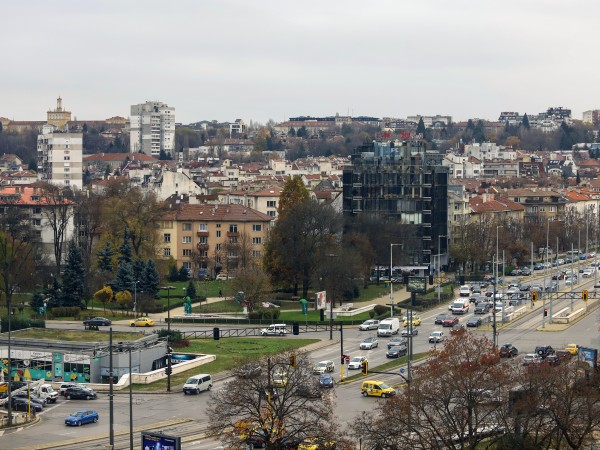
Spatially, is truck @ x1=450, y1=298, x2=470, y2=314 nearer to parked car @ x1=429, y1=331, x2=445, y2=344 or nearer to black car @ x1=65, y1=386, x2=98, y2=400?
parked car @ x1=429, y1=331, x2=445, y2=344

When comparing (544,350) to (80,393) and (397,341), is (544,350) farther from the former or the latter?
(80,393)

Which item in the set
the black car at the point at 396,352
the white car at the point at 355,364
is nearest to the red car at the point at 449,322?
the black car at the point at 396,352

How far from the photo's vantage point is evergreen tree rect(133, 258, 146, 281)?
103863mm

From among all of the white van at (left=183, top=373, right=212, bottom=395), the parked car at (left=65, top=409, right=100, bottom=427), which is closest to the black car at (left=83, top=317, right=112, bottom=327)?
the white van at (left=183, top=373, right=212, bottom=395)

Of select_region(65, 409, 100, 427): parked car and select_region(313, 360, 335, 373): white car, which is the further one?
select_region(313, 360, 335, 373): white car

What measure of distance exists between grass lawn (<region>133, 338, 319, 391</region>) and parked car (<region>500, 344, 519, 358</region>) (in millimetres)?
11425

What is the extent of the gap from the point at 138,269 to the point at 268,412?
54989 mm

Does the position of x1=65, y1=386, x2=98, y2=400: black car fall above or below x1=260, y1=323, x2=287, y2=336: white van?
below

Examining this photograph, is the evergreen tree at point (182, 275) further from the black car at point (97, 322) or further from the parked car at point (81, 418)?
the parked car at point (81, 418)

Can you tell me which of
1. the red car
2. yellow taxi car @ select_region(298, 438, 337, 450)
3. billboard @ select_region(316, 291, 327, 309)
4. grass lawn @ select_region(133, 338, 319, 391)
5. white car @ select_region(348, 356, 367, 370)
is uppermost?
billboard @ select_region(316, 291, 327, 309)

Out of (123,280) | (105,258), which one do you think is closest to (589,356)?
(123,280)

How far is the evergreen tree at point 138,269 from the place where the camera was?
341ft

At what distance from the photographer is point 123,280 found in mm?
103250

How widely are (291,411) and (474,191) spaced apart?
128953 millimetres
